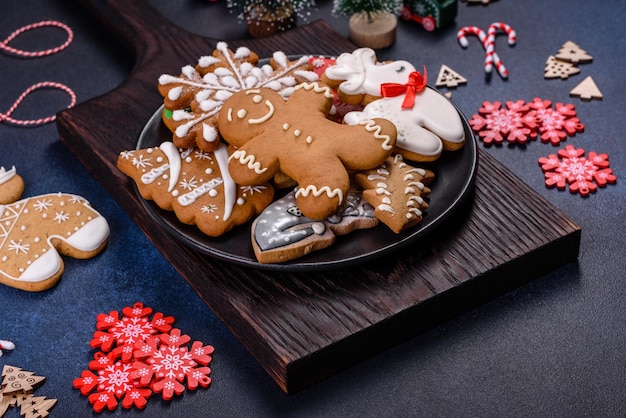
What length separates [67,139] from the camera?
233 cm

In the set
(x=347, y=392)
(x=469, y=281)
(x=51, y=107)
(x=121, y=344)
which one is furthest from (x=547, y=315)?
(x=51, y=107)

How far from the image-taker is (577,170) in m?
2.17

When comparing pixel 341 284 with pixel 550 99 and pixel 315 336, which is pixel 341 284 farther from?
pixel 550 99

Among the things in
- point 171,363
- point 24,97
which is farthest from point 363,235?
point 24,97

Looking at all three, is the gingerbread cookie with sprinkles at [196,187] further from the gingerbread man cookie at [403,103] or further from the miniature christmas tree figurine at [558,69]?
the miniature christmas tree figurine at [558,69]

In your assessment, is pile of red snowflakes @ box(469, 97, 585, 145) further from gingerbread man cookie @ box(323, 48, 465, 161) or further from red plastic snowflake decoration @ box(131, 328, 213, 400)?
red plastic snowflake decoration @ box(131, 328, 213, 400)

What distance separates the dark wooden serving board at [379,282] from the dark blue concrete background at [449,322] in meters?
0.04

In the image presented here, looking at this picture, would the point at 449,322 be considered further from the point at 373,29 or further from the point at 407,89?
the point at 373,29

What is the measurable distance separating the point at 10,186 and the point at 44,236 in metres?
0.24

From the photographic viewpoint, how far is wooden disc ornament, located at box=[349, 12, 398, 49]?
2.54 m

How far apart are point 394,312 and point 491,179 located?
43 cm

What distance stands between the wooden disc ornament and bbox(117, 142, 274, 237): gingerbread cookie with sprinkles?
0.74 m

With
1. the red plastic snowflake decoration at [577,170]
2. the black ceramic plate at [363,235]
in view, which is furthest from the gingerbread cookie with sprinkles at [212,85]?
the red plastic snowflake decoration at [577,170]

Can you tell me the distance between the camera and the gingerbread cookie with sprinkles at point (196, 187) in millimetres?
1858
